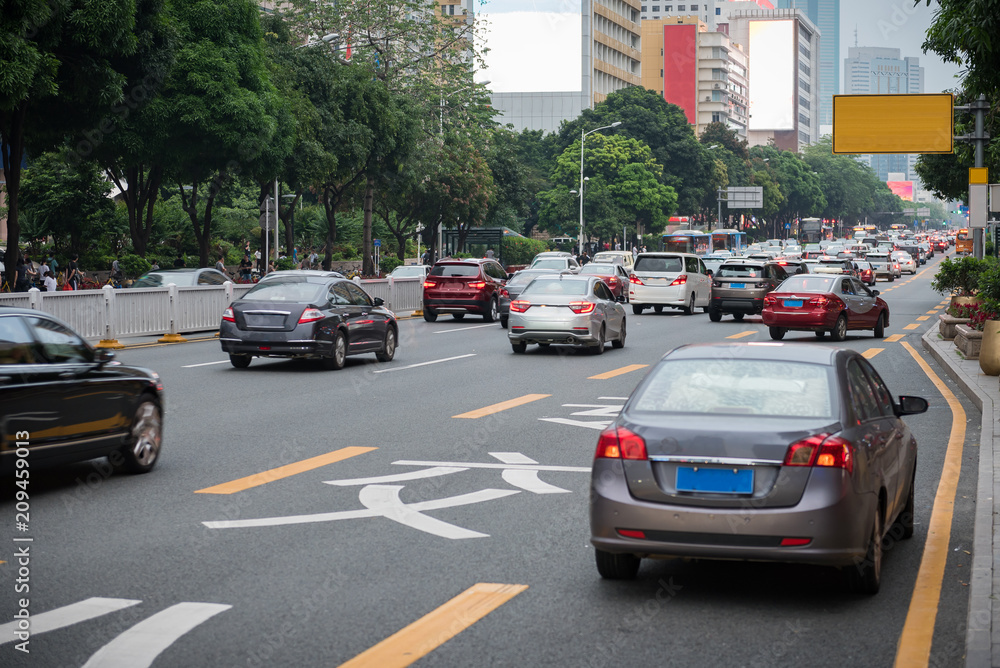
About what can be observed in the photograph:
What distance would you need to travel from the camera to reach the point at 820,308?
2738 cm

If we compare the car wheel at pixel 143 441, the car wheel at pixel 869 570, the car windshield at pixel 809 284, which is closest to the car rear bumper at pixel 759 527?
the car wheel at pixel 869 570

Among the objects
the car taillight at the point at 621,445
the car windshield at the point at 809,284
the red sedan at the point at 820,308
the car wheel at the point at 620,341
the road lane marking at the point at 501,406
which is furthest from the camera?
the car windshield at the point at 809,284

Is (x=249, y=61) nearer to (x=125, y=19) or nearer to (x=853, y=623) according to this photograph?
(x=125, y=19)

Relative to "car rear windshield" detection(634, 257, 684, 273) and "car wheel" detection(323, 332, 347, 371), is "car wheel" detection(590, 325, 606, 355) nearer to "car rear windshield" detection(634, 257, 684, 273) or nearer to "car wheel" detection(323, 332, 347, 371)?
"car wheel" detection(323, 332, 347, 371)

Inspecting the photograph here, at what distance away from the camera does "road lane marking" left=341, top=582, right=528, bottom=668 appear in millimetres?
5422

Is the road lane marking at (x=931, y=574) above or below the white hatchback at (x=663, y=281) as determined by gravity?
below

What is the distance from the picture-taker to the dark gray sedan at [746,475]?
6.11 metres

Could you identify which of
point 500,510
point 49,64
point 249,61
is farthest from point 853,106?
point 500,510

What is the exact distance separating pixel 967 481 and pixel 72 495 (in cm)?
701

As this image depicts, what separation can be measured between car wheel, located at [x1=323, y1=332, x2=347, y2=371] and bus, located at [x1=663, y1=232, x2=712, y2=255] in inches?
2873

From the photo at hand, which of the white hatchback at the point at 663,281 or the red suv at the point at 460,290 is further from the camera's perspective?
the white hatchback at the point at 663,281

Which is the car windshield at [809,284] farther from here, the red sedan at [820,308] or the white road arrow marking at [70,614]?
the white road arrow marking at [70,614]

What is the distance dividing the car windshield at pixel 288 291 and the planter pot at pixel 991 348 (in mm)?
9894

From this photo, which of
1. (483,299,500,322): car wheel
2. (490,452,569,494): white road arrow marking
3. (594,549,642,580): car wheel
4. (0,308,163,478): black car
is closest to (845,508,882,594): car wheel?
(594,549,642,580): car wheel
